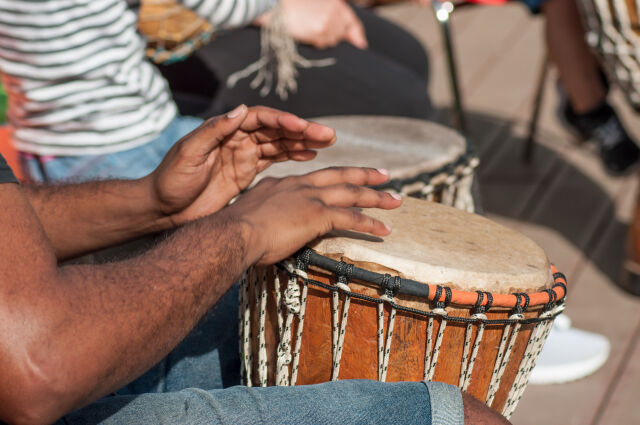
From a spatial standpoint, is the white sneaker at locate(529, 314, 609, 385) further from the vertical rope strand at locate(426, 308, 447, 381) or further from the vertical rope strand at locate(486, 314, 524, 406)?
the vertical rope strand at locate(426, 308, 447, 381)

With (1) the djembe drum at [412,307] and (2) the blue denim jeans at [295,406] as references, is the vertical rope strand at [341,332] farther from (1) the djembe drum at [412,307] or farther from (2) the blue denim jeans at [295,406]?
(2) the blue denim jeans at [295,406]

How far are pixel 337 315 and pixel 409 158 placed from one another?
0.40m

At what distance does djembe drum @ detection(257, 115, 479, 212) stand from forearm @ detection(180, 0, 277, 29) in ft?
1.30

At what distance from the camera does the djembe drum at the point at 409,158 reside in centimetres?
130

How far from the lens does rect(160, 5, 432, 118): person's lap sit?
180cm

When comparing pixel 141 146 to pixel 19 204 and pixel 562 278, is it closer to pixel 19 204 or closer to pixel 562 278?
pixel 19 204

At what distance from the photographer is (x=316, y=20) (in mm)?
1959

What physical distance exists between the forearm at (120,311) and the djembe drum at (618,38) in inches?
54.6

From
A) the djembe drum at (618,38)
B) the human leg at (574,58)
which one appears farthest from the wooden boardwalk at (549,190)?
the djembe drum at (618,38)

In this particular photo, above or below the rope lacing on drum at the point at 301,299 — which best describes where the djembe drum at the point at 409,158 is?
above

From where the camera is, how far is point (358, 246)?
1.01 metres

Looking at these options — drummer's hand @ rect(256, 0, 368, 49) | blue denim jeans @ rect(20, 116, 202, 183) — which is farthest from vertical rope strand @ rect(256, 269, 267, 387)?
drummer's hand @ rect(256, 0, 368, 49)

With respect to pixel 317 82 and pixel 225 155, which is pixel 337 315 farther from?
pixel 317 82

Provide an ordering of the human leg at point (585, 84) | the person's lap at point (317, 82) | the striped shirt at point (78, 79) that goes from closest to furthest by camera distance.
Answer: the striped shirt at point (78, 79), the person's lap at point (317, 82), the human leg at point (585, 84)
